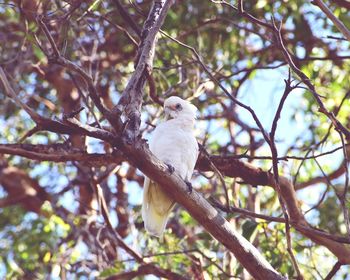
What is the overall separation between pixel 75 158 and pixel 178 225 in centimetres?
270

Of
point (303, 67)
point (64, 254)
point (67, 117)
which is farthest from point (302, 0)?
point (67, 117)

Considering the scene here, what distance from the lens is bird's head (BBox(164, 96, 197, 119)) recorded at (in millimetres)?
3996

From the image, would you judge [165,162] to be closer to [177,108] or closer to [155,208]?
[155,208]

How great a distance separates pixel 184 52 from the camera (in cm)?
519

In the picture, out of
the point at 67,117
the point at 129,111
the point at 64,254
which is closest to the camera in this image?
the point at 67,117

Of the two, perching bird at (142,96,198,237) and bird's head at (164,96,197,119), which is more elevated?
bird's head at (164,96,197,119)

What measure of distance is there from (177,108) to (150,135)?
16.5 inches

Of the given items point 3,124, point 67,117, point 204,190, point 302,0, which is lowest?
point 67,117

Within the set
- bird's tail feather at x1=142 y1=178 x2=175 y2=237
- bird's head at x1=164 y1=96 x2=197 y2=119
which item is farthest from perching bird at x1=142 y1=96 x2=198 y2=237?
bird's head at x1=164 y1=96 x2=197 y2=119

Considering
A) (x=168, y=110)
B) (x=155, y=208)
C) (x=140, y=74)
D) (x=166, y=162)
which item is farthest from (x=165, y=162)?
(x=140, y=74)

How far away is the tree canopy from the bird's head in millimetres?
104

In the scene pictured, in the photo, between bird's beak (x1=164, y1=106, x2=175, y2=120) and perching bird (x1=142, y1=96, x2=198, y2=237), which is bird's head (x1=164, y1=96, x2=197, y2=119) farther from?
perching bird (x1=142, y1=96, x2=198, y2=237)

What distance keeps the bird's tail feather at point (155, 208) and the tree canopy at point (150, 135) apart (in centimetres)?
15

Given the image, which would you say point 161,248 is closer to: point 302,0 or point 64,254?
point 64,254
